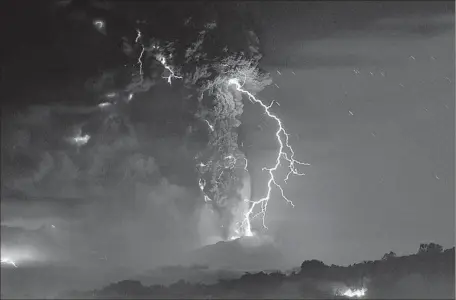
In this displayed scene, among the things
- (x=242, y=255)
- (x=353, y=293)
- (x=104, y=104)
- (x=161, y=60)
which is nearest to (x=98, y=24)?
(x=161, y=60)

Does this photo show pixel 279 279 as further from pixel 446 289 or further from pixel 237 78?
pixel 237 78

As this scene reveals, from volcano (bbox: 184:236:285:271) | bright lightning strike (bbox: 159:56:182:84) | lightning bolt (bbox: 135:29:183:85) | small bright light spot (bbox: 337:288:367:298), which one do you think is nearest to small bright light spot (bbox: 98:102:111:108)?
lightning bolt (bbox: 135:29:183:85)

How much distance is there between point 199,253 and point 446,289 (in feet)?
15.0

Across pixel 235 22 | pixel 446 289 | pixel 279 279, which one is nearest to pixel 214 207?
pixel 279 279

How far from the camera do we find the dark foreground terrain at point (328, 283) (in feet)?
42.8

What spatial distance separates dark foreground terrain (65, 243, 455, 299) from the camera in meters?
13.0

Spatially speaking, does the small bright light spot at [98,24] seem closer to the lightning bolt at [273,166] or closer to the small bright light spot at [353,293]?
the lightning bolt at [273,166]

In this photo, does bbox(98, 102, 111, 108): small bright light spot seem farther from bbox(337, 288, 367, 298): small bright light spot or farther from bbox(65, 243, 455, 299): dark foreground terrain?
bbox(337, 288, 367, 298): small bright light spot

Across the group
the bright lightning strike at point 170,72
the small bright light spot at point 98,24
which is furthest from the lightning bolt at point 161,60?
the small bright light spot at point 98,24

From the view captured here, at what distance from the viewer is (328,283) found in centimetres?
1340

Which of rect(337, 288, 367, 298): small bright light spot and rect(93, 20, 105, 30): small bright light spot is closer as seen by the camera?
rect(337, 288, 367, 298): small bright light spot

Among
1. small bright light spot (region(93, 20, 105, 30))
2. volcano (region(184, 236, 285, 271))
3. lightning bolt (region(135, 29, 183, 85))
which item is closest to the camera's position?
volcano (region(184, 236, 285, 271))

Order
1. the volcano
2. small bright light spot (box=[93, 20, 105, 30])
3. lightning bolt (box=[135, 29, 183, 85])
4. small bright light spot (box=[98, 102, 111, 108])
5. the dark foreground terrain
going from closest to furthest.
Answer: the dark foreground terrain → the volcano → small bright light spot (box=[98, 102, 111, 108]) → small bright light spot (box=[93, 20, 105, 30]) → lightning bolt (box=[135, 29, 183, 85])

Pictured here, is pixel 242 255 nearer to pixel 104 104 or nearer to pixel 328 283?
pixel 328 283
